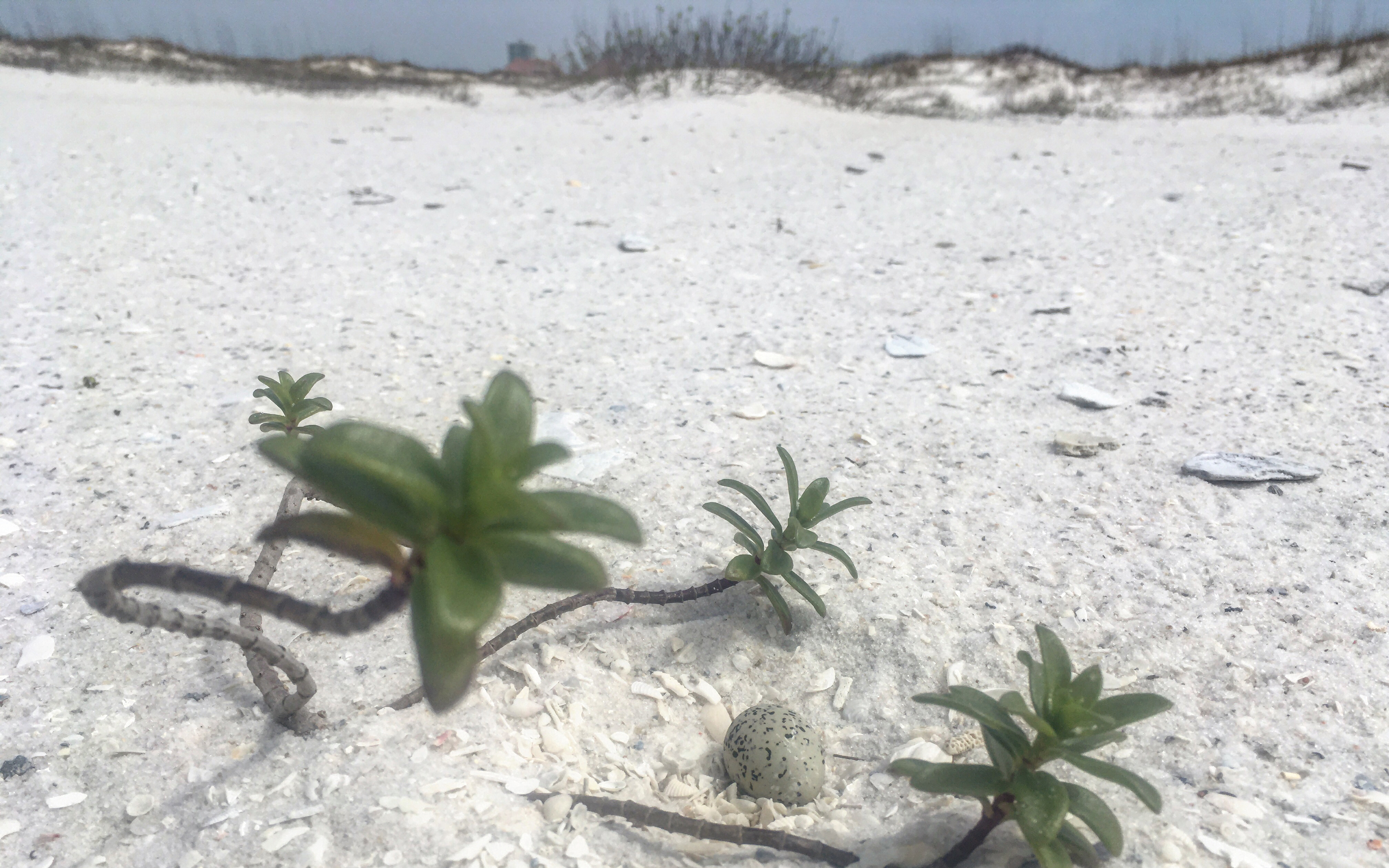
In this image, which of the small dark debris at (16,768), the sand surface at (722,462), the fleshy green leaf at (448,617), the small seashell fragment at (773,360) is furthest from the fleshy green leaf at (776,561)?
the small seashell fragment at (773,360)

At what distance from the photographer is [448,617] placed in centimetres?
74

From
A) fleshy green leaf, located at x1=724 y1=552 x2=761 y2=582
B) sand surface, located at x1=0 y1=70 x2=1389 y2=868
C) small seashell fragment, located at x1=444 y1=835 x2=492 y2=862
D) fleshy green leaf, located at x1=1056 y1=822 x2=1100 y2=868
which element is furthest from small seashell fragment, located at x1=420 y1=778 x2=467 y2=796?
fleshy green leaf, located at x1=1056 y1=822 x2=1100 y2=868

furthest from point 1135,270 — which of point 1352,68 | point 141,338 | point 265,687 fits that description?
point 1352,68

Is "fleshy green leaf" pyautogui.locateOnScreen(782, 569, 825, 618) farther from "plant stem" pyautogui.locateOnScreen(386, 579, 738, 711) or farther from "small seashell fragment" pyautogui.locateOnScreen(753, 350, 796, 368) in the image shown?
"small seashell fragment" pyautogui.locateOnScreen(753, 350, 796, 368)

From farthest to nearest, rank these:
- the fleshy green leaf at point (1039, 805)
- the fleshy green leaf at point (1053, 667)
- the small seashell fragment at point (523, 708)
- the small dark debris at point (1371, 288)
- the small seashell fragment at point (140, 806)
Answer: the small dark debris at point (1371, 288) → the small seashell fragment at point (523, 708) → the small seashell fragment at point (140, 806) → the fleshy green leaf at point (1053, 667) → the fleshy green leaf at point (1039, 805)

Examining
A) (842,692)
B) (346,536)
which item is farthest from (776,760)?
(346,536)

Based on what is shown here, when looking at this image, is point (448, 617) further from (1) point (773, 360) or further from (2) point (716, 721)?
(1) point (773, 360)

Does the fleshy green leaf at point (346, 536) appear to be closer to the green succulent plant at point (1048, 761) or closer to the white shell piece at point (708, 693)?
the green succulent plant at point (1048, 761)

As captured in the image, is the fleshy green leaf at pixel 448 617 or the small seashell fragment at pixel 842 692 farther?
the small seashell fragment at pixel 842 692

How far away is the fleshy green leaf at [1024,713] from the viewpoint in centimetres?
111

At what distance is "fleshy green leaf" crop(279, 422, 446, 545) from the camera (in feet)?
2.57

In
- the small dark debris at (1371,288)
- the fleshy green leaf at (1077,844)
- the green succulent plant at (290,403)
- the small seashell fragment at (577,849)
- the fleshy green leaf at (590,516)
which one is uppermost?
the fleshy green leaf at (590,516)

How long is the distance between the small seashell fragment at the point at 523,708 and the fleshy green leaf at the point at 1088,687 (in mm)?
920

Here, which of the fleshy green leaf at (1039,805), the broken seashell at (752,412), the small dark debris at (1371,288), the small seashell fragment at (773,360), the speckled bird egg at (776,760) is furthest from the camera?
the small dark debris at (1371,288)
